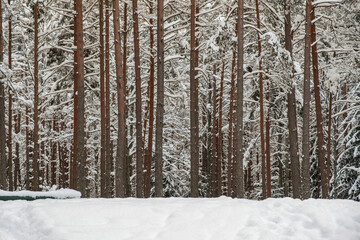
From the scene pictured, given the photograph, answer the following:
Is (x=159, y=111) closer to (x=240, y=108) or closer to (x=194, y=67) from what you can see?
(x=194, y=67)

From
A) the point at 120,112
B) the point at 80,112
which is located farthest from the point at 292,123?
the point at 80,112

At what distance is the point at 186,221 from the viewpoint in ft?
22.0

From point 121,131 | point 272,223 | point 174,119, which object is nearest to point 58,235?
point 272,223

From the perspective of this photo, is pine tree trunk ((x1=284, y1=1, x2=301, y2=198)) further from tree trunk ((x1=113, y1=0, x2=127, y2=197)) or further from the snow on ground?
the snow on ground

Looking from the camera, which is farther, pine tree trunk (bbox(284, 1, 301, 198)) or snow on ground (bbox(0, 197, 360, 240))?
pine tree trunk (bbox(284, 1, 301, 198))

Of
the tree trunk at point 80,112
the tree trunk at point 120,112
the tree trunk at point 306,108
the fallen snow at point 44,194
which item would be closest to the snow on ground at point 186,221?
the fallen snow at point 44,194

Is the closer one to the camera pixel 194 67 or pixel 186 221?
pixel 186 221

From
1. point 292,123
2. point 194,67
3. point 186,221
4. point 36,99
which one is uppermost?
point 194,67

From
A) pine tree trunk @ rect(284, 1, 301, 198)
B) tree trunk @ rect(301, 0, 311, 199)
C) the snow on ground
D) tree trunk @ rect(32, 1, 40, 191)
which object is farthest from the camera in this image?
tree trunk @ rect(32, 1, 40, 191)

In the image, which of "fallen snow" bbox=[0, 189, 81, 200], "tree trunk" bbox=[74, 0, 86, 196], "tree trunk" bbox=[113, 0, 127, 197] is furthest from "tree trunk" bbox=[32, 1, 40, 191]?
"fallen snow" bbox=[0, 189, 81, 200]

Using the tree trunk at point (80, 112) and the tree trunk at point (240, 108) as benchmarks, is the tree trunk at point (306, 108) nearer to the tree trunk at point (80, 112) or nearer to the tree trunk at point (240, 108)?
the tree trunk at point (240, 108)

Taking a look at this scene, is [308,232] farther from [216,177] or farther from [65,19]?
[216,177]

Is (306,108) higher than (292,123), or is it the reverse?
(306,108)

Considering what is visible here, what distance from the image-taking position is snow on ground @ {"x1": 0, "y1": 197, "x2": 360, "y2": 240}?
6277mm
